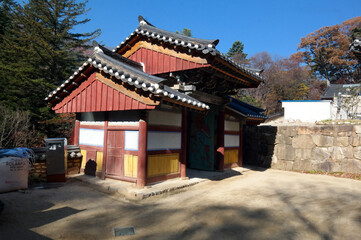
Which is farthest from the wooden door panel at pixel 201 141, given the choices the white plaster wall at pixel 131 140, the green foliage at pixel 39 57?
the green foliage at pixel 39 57

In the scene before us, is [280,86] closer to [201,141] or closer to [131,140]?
[201,141]

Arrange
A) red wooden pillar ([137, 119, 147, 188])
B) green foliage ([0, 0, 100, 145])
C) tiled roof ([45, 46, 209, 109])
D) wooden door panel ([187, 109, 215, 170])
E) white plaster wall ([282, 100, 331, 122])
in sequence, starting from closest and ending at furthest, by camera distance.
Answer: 1. tiled roof ([45, 46, 209, 109])
2. red wooden pillar ([137, 119, 147, 188])
3. wooden door panel ([187, 109, 215, 170])
4. green foliage ([0, 0, 100, 145])
5. white plaster wall ([282, 100, 331, 122])

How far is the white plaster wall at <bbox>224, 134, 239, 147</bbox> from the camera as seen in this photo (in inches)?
455

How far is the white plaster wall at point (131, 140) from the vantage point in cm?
766

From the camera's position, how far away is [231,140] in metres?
12.0

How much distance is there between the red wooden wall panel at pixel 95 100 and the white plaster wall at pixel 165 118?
86cm

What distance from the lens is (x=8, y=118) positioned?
512 inches

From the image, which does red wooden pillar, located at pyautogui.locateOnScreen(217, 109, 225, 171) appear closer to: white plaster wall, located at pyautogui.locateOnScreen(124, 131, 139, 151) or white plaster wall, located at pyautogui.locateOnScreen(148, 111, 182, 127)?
white plaster wall, located at pyautogui.locateOnScreen(148, 111, 182, 127)

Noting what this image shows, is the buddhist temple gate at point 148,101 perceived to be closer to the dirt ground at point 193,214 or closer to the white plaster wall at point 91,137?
the white plaster wall at point 91,137

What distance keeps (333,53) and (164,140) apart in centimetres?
3958

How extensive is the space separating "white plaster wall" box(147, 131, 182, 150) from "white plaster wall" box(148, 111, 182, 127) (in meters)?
0.33

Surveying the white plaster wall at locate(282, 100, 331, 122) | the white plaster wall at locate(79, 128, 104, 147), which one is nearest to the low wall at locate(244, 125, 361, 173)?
the white plaster wall at locate(79, 128, 104, 147)

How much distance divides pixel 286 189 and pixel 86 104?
7.48 metres

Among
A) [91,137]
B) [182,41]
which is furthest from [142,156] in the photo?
[182,41]
